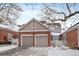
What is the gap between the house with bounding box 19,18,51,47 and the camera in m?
3.91

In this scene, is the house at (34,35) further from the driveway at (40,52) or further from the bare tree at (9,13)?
the bare tree at (9,13)

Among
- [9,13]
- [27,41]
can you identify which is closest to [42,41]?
[27,41]

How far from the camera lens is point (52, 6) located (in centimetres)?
391

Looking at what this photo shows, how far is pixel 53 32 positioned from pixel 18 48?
2.21 feet

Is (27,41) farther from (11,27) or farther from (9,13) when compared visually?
(9,13)

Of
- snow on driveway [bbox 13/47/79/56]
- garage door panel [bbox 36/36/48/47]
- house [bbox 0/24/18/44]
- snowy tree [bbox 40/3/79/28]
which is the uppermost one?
snowy tree [bbox 40/3/79/28]

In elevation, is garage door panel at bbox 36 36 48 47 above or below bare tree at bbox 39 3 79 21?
below

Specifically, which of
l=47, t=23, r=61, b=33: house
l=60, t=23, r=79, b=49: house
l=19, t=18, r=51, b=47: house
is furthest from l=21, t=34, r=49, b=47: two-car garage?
l=60, t=23, r=79, b=49: house

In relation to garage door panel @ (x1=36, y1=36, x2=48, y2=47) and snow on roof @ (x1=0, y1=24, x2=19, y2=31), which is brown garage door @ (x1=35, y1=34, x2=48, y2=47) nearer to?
garage door panel @ (x1=36, y1=36, x2=48, y2=47)

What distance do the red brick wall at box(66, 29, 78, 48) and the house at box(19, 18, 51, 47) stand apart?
0.33 metres

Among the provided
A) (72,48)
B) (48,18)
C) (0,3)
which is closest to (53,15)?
(48,18)

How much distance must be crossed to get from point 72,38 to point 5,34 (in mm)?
1169

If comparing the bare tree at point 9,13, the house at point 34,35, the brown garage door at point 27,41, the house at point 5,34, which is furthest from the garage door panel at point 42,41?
the bare tree at point 9,13

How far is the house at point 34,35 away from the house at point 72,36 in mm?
282
